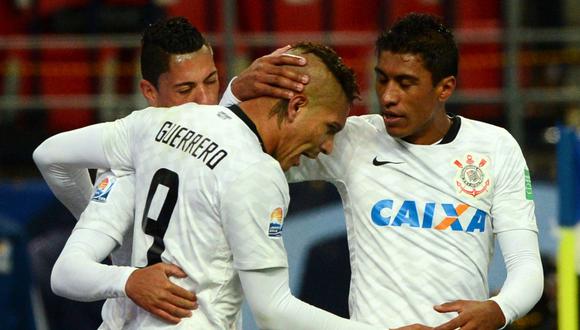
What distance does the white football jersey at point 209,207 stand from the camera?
3.79 meters

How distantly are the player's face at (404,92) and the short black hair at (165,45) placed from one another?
0.86 metres

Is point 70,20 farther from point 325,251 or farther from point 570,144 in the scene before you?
point 570,144

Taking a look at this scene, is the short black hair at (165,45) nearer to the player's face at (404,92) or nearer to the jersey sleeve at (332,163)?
the jersey sleeve at (332,163)

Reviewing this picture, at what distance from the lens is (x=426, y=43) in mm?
4367

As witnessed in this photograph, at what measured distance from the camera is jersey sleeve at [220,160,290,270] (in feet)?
12.4

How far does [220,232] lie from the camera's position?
385cm

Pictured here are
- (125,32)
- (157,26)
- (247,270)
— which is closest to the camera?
(247,270)

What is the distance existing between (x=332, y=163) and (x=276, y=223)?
0.70 m

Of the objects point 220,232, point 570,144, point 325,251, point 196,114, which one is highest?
point 196,114

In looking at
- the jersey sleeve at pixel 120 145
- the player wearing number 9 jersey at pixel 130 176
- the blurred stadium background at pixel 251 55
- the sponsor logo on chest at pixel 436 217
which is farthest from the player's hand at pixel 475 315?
the blurred stadium background at pixel 251 55

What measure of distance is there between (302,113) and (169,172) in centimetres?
47

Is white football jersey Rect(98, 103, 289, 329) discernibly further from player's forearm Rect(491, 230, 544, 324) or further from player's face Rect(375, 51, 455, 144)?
player's forearm Rect(491, 230, 544, 324)

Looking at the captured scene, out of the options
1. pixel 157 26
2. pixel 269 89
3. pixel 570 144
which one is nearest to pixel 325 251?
pixel 570 144

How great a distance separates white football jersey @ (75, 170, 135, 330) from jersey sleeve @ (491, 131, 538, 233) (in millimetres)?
1287
